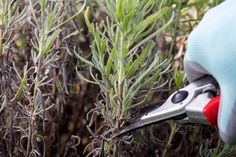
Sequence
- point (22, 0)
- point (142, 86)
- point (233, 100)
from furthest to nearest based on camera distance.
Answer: point (22, 0), point (142, 86), point (233, 100)

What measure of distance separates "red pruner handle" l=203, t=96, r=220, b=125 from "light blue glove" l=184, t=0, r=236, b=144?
13 millimetres

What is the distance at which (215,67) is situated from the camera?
813mm

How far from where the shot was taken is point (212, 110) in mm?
820

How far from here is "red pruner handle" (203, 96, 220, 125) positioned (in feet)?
2.67

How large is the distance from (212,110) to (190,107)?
1.2 inches

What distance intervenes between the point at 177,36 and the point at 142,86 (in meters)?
0.23

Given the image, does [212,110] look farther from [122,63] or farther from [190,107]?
[122,63]

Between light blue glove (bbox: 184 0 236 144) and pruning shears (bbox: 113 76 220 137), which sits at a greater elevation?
light blue glove (bbox: 184 0 236 144)

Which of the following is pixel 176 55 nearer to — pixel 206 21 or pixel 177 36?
pixel 177 36

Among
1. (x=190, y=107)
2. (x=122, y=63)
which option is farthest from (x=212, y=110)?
(x=122, y=63)

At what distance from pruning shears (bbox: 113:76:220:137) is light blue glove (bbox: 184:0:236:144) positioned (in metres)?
0.02

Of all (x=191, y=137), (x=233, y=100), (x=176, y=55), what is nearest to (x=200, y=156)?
(x=191, y=137)

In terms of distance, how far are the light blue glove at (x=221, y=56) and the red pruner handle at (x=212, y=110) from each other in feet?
0.04

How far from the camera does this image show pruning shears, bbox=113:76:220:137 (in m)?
0.82
